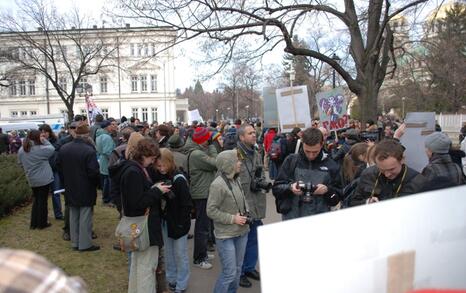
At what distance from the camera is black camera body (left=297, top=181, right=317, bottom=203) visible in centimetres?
400

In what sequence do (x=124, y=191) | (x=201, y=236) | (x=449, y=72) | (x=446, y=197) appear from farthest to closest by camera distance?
(x=449, y=72) → (x=201, y=236) → (x=124, y=191) → (x=446, y=197)

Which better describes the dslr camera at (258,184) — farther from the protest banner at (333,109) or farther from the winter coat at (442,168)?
the protest banner at (333,109)

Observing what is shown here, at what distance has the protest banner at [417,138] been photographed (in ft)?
19.6

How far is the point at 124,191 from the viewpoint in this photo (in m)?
4.35

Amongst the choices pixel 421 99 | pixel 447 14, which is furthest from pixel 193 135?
pixel 447 14

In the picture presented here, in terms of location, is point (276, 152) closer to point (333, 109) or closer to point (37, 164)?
point (333, 109)

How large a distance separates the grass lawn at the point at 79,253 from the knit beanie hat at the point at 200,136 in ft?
6.94

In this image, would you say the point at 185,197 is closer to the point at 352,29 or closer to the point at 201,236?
the point at 201,236

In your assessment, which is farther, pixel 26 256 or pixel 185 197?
pixel 185 197

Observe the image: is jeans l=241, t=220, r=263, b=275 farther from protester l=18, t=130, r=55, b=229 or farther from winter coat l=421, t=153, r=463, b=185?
protester l=18, t=130, r=55, b=229

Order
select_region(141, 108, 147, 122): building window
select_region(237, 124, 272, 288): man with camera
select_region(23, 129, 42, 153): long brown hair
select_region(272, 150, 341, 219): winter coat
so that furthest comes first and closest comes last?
select_region(141, 108, 147, 122): building window → select_region(23, 129, 42, 153): long brown hair → select_region(237, 124, 272, 288): man with camera → select_region(272, 150, 341, 219): winter coat

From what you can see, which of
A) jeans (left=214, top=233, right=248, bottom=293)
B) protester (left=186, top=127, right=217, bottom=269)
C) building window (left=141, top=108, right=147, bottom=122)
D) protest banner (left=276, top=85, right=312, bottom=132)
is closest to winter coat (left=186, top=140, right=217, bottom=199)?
protester (left=186, top=127, right=217, bottom=269)

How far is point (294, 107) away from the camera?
373 inches

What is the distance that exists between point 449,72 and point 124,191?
118ft
